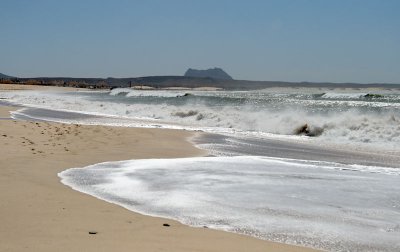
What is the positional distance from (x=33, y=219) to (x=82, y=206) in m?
0.71

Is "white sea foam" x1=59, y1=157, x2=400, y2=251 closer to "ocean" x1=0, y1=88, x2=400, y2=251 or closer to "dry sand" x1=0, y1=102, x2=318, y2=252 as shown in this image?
"ocean" x1=0, y1=88, x2=400, y2=251

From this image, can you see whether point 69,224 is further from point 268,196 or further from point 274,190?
A: point 274,190

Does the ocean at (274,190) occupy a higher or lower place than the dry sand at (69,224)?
lower

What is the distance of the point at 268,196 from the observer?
5.67 m

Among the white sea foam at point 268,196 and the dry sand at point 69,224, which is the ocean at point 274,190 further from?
the dry sand at point 69,224

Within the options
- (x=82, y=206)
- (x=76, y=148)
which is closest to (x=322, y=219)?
(x=82, y=206)

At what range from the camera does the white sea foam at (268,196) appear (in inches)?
167

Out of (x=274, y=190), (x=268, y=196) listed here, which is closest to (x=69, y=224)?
(x=268, y=196)

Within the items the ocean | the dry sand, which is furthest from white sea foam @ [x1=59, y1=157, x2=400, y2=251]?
the dry sand

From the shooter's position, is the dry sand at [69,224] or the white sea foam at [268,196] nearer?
the dry sand at [69,224]

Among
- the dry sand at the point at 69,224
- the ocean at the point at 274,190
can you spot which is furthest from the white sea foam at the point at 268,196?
the dry sand at the point at 69,224

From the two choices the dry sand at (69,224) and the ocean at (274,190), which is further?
the ocean at (274,190)

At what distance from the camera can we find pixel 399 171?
8164 mm

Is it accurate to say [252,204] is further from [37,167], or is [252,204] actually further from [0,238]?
[37,167]
